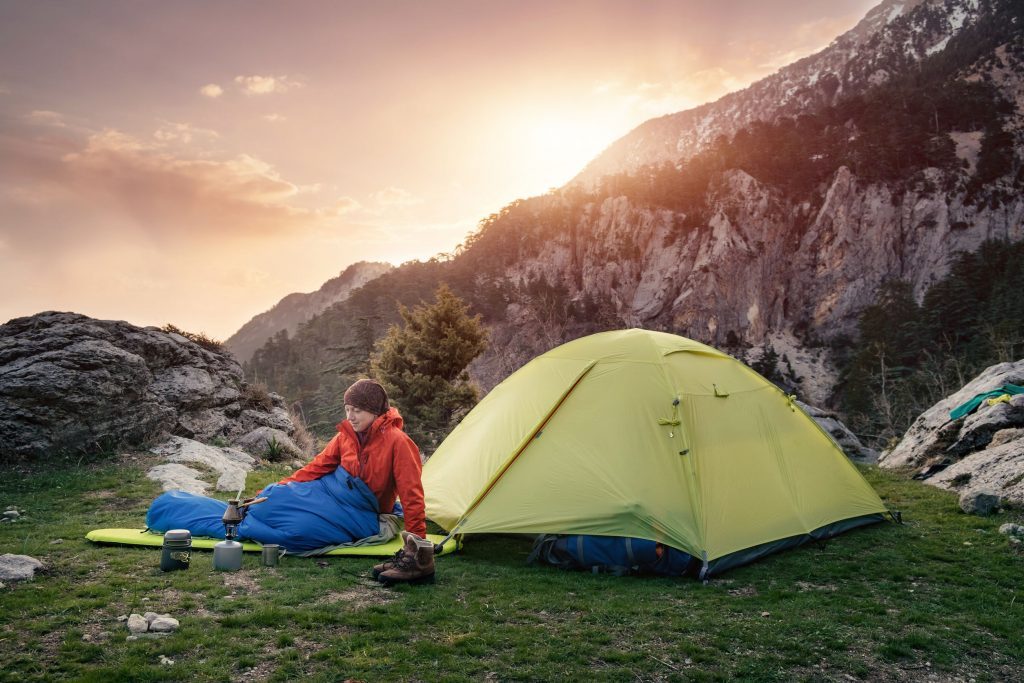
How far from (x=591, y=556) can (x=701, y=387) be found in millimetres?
2248

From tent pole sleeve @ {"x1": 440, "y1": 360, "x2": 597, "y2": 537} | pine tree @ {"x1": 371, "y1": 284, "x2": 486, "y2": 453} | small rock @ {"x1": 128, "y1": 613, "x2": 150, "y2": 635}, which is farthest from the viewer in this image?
pine tree @ {"x1": 371, "y1": 284, "x2": 486, "y2": 453}

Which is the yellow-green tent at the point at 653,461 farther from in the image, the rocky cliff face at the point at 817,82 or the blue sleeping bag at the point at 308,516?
the rocky cliff face at the point at 817,82

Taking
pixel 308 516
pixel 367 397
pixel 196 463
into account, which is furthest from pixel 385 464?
pixel 196 463

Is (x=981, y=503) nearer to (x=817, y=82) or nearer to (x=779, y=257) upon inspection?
(x=779, y=257)

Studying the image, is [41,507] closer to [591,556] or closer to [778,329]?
[591,556]

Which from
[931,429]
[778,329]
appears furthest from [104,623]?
[778,329]

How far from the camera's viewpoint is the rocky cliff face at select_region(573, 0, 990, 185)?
84.2 meters

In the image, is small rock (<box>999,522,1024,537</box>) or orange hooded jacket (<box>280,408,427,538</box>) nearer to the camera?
orange hooded jacket (<box>280,408,427,538</box>)

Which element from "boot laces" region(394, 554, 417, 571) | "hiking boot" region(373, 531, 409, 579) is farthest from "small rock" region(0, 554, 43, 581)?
"boot laces" region(394, 554, 417, 571)

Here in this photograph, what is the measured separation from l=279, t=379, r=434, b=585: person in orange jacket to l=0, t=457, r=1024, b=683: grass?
0.83 feet

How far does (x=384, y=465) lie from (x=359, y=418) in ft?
1.72

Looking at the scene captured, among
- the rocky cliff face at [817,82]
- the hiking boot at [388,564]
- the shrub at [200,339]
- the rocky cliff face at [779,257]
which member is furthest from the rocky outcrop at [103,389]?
the rocky cliff face at [817,82]

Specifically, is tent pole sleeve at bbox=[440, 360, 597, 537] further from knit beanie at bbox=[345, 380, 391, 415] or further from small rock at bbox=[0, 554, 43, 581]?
small rock at bbox=[0, 554, 43, 581]

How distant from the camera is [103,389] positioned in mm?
10625
